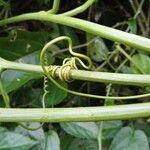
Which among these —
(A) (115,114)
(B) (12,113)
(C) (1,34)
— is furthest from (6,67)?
(C) (1,34)

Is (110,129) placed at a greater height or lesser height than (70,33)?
lesser

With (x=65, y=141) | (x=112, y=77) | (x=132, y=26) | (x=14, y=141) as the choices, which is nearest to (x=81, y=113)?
(x=112, y=77)

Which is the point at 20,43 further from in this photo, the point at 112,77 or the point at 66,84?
the point at 112,77

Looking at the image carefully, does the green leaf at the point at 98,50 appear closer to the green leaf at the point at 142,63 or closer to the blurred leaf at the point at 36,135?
the green leaf at the point at 142,63

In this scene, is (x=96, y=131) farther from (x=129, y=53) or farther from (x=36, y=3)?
(x=36, y=3)

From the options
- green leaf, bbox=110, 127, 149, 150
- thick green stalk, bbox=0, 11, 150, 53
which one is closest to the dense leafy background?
green leaf, bbox=110, 127, 149, 150

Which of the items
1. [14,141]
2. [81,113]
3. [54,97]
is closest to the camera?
[81,113]

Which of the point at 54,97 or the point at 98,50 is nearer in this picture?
the point at 54,97
